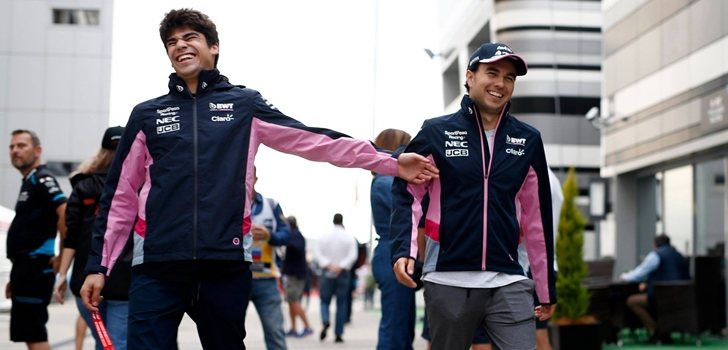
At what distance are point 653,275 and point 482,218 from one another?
1451 centimetres

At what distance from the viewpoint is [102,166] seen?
26.6 ft

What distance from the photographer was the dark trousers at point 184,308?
5391 millimetres

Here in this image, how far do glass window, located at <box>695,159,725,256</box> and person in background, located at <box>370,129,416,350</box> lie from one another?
42.9ft

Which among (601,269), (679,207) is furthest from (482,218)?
(679,207)

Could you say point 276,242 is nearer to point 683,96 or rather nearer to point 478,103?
point 478,103

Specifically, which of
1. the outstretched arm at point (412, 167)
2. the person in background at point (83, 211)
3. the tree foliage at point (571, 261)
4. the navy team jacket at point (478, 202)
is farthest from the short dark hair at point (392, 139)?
the tree foliage at point (571, 261)

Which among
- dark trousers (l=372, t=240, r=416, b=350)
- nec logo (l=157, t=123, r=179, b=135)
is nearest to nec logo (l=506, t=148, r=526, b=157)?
nec logo (l=157, t=123, r=179, b=135)

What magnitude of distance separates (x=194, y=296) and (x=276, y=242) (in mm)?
5477

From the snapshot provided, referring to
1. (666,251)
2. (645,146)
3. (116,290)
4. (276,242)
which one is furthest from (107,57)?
(116,290)

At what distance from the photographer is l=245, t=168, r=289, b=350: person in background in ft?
32.3

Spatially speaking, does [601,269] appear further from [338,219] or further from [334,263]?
[334,263]

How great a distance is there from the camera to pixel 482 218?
5.85 metres

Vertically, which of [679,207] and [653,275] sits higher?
[679,207]

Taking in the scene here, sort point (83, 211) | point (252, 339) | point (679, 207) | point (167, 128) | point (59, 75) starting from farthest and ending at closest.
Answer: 1. point (59, 75)
2. point (679, 207)
3. point (252, 339)
4. point (83, 211)
5. point (167, 128)
